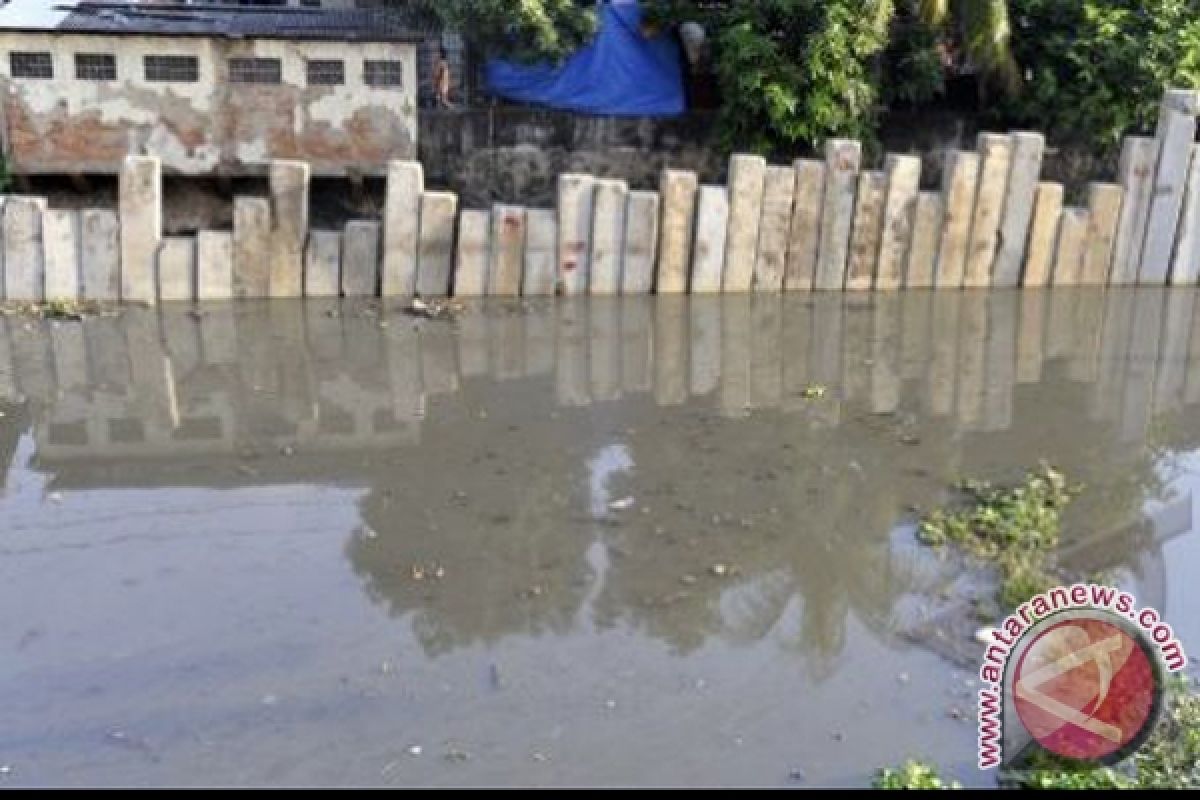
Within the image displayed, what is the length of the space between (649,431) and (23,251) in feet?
19.1

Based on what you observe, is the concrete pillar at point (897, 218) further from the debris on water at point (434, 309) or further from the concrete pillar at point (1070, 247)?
the debris on water at point (434, 309)

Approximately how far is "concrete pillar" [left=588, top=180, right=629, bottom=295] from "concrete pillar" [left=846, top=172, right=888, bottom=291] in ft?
7.19

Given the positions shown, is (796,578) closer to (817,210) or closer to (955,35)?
(817,210)

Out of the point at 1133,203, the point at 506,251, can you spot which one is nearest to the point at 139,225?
the point at 506,251

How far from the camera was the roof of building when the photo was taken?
1298 cm

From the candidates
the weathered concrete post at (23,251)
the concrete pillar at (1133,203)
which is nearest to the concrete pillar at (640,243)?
the concrete pillar at (1133,203)

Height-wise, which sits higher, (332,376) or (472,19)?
(472,19)

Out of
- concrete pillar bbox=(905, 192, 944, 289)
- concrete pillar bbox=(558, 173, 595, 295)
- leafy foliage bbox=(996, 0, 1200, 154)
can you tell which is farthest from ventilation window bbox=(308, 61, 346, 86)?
leafy foliage bbox=(996, 0, 1200, 154)

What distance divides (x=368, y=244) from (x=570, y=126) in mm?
2957

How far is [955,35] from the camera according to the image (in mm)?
14719

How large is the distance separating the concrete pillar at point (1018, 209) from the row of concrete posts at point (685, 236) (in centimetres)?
1

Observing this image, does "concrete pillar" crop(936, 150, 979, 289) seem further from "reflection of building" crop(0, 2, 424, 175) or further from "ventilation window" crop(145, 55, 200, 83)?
"ventilation window" crop(145, 55, 200, 83)

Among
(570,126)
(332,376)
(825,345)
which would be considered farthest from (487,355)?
(570,126)

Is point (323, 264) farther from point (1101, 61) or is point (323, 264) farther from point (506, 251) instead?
point (1101, 61)
